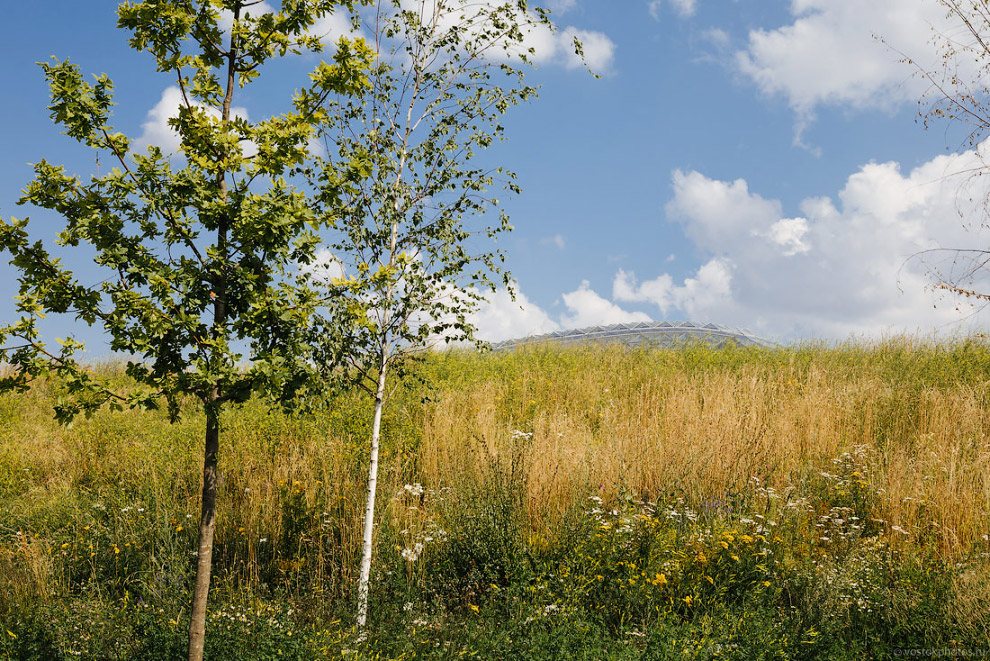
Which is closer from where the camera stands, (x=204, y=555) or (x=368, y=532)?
(x=204, y=555)

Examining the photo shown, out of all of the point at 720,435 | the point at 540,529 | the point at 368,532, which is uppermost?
the point at 720,435

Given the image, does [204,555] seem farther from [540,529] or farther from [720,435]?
[720,435]

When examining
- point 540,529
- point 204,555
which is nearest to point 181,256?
point 204,555

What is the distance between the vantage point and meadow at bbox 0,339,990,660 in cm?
482

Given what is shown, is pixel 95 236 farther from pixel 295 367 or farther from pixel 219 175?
pixel 295 367

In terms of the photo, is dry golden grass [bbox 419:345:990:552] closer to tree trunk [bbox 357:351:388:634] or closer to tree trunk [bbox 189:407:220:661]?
tree trunk [bbox 357:351:388:634]

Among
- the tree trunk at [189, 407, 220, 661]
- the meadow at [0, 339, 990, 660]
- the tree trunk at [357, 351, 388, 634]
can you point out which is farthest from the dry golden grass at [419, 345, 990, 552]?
the tree trunk at [189, 407, 220, 661]

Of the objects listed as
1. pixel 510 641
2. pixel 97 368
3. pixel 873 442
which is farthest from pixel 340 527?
pixel 97 368

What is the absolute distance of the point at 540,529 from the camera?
6.35m

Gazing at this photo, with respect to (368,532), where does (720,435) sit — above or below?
above

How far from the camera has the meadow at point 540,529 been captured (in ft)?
15.8

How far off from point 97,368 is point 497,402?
37.0 feet

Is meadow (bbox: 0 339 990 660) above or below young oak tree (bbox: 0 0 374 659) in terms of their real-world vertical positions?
below

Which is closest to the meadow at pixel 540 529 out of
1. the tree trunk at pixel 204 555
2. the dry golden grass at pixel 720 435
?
the dry golden grass at pixel 720 435
